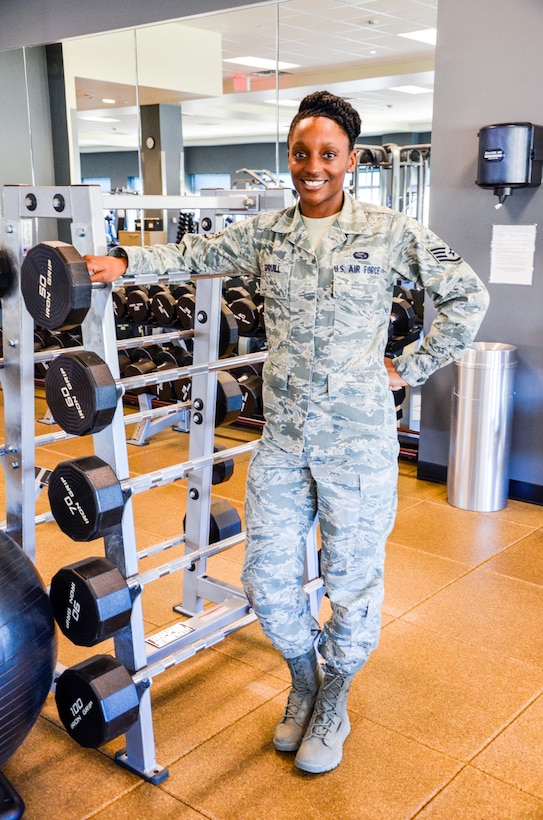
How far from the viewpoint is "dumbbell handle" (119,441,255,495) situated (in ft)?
6.23

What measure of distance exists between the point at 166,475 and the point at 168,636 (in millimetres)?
601

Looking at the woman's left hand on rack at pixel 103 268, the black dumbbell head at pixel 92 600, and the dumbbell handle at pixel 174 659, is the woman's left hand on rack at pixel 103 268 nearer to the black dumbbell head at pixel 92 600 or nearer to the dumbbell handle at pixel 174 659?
the black dumbbell head at pixel 92 600

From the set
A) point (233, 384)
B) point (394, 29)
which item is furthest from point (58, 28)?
point (233, 384)

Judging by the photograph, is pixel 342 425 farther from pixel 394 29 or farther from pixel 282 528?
pixel 394 29

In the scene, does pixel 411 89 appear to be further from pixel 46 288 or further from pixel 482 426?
pixel 46 288

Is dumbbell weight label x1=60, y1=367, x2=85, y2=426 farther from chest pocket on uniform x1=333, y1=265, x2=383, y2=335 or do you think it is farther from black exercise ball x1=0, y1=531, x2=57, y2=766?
chest pocket on uniform x1=333, y1=265, x2=383, y2=335

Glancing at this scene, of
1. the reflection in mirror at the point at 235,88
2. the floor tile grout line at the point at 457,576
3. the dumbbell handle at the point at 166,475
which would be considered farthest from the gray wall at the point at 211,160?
the dumbbell handle at the point at 166,475

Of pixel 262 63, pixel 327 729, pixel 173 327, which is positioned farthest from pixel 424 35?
pixel 327 729

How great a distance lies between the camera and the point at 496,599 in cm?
302

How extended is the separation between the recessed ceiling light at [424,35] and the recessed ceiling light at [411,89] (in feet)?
0.83

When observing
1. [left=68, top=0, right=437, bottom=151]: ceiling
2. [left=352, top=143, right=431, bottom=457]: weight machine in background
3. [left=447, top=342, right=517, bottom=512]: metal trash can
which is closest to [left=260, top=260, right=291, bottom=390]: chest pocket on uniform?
[left=447, top=342, right=517, bottom=512]: metal trash can

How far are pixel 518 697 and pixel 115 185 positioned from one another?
5.19 metres

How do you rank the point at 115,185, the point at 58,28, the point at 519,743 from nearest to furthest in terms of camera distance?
the point at 519,743 → the point at 58,28 → the point at 115,185

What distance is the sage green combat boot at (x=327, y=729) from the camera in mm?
2068
